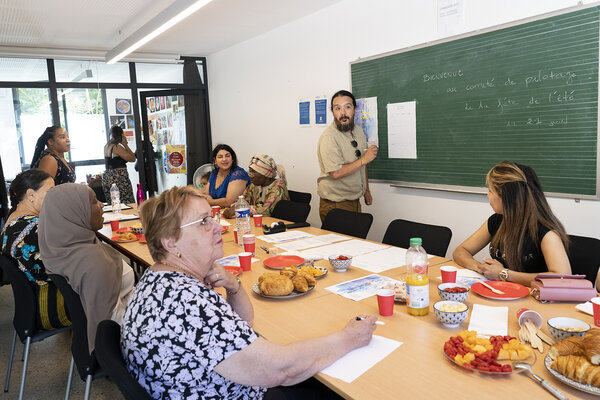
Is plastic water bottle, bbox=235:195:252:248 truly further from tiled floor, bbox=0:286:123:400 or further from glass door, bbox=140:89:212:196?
glass door, bbox=140:89:212:196

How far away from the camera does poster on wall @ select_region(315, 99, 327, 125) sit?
5.23 m

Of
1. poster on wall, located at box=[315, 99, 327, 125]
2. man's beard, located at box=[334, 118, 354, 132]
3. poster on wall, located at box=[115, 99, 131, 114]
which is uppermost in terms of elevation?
poster on wall, located at box=[115, 99, 131, 114]

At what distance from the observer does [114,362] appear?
1222mm

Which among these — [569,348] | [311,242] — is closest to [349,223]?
[311,242]

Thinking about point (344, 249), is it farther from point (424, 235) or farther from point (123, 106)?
point (123, 106)

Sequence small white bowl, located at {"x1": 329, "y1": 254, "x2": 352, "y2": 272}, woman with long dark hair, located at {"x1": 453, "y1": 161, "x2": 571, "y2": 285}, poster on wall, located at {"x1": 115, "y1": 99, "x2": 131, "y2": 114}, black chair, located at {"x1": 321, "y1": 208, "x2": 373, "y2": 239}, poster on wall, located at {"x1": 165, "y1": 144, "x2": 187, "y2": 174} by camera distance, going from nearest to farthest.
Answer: woman with long dark hair, located at {"x1": 453, "y1": 161, "x2": 571, "y2": 285}, small white bowl, located at {"x1": 329, "y1": 254, "x2": 352, "y2": 272}, black chair, located at {"x1": 321, "y1": 208, "x2": 373, "y2": 239}, poster on wall, located at {"x1": 115, "y1": 99, "x2": 131, "y2": 114}, poster on wall, located at {"x1": 165, "y1": 144, "x2": 187, "y2": 174}

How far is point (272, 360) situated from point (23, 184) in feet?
7.84

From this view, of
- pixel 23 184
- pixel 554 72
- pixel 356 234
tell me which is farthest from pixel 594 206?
pixel 23 184

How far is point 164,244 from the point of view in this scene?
59.8 inches

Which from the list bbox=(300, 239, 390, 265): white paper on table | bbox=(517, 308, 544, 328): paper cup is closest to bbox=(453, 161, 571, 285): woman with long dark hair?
bbox=(517, 308, 544, 328): paper cup

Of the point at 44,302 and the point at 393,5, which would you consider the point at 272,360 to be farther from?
the point at 393,5

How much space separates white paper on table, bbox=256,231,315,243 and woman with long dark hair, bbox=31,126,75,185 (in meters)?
3.02

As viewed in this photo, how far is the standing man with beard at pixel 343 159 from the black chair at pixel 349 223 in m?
0.67

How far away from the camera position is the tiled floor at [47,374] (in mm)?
2838
